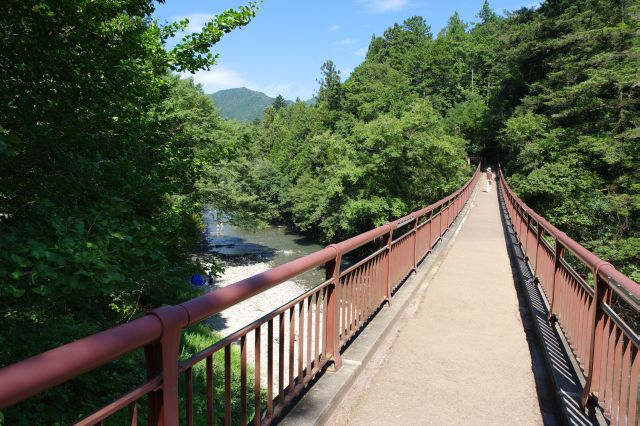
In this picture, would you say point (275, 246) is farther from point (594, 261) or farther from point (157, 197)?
point (594, 261)

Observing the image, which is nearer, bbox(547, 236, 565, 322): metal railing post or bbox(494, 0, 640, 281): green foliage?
bbox(547, 236, 565, 322): metal railing post

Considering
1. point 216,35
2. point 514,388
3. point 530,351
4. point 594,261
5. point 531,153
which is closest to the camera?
point 594,261

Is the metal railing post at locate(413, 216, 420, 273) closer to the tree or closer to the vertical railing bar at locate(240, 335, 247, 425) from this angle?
the vertical railing bar at locate(240, 335, 247, 425)

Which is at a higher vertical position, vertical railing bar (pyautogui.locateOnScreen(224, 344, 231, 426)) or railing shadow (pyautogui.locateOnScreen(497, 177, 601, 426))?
vertical railing bar (pyautogui.locateOnScreen(224, 344, 231, 426))

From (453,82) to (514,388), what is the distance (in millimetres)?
81145

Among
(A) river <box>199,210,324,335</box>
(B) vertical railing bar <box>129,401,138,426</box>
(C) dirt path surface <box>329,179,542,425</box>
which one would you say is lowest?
(A) river <box>199,210,324,335</box>

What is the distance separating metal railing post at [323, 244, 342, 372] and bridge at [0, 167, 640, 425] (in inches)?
0.5

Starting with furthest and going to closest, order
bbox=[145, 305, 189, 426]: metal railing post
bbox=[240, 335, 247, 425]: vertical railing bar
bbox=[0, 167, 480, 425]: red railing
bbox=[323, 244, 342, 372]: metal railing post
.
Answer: bbox=[323, 244, 342, 372]: metal railing post < bbox=[240, 335, 247, 425]: vertical railing bar < bbox=[145, 305, 189, 426]: metal railing post < bbox=[0, 167, 480, 425]: red railing

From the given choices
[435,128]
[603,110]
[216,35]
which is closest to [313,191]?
[435,128]

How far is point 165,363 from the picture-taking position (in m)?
1.87

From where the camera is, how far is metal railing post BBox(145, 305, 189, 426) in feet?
6.02

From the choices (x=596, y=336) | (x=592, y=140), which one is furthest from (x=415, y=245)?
(x=592, y=140)

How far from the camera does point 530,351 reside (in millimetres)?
4965

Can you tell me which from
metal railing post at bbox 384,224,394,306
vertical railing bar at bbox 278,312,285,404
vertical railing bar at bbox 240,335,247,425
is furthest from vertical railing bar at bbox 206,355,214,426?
metal railing post at bbox 384,224,394,306
